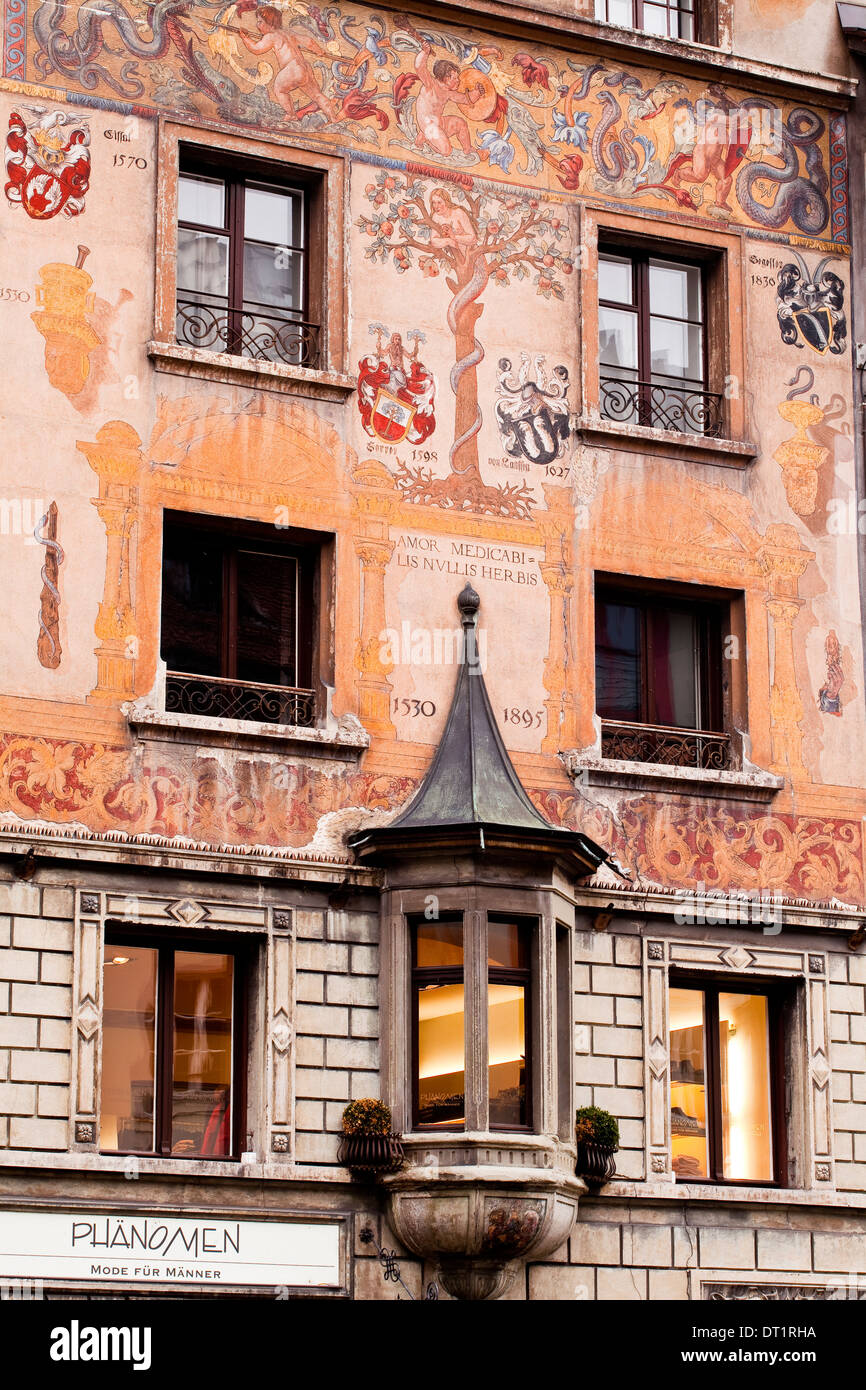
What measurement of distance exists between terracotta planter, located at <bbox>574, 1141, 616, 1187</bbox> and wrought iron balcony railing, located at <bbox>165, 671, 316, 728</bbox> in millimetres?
4752

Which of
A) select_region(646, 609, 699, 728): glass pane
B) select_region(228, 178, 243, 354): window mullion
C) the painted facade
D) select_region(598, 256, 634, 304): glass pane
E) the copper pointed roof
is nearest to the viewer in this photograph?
the painted facade

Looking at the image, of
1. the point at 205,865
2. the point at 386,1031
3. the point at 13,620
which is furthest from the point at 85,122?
the point at 386,1031

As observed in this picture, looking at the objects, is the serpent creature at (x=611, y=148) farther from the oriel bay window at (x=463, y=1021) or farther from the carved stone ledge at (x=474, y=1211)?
the carved stone ledge at (x=474, y=1211)

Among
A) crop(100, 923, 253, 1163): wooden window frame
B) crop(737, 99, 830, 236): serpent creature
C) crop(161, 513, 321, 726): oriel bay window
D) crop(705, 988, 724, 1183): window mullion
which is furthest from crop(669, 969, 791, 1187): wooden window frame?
crop(737, 99, 830, 236): serpent creature

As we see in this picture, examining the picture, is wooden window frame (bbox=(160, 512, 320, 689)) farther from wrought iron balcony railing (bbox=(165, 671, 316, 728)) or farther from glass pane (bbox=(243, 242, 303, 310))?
glass pane (bbox=(243, 242, 303, 310))

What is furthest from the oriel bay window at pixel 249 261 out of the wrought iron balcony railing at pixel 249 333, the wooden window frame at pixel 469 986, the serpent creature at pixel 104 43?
the wooden window frame at pixel 469 986

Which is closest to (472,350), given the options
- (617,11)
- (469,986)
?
(617,11)

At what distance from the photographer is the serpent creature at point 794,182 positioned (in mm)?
28812

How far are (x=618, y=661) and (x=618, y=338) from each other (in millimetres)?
3531

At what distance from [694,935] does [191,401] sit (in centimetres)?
718

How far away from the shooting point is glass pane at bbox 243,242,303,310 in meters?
26.5

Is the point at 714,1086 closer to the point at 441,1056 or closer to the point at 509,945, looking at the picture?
the point at 509,945

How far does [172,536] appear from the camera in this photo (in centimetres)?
2544
